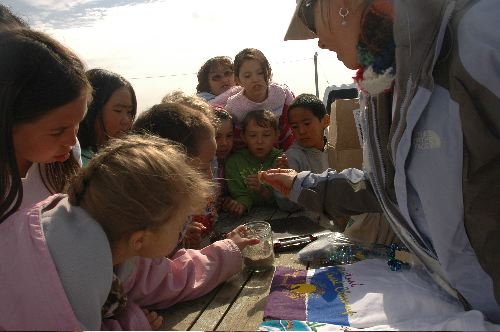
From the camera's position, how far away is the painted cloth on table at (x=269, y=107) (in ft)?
13.7

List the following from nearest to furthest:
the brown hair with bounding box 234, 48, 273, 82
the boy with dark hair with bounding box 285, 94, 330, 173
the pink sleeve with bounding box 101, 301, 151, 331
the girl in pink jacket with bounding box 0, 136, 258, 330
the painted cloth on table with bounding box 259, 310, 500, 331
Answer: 1. the girl in pink jacket with bounding box 0, 136, 258, 330
2. the painted cloth on table with bounding box 259, 310, 500, 331
3. the pink sleeve with bounding box 101, 301, 151, 331
4. the boy with dark hair with bounding box 285, 94, 330, 173
5. the brown hair with bounding box 234, 48, 273, 82

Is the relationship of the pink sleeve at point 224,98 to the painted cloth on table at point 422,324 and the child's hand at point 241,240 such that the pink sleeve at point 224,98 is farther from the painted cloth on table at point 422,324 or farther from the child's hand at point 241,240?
the painted cloth on table at point 422,324

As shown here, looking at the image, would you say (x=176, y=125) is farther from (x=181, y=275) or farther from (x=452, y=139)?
(x=452, y=139)

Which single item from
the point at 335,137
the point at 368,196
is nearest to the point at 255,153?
the point at 335,137

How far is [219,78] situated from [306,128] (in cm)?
176

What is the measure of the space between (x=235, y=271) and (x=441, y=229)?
0.81m

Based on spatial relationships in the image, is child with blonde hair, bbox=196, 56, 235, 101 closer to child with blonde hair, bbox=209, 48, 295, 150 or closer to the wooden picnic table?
child with blonde hair, bbox=209, 48, 295, 150

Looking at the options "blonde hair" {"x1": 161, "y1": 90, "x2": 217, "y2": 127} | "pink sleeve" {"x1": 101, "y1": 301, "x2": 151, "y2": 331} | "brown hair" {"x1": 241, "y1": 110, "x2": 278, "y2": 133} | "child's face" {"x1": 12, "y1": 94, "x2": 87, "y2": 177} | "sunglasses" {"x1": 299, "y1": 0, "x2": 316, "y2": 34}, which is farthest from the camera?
"brown hair" {"x1": 241, "y1": 110, "x2": 278, "y2": 133}

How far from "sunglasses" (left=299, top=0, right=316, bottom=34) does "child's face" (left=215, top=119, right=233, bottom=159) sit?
1653 millimetres

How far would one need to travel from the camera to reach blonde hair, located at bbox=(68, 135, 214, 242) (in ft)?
4.59

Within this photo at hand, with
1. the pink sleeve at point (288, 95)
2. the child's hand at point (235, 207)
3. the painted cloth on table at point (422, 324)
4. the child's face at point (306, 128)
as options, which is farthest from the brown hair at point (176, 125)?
the pink sleeve at point (288, 95)

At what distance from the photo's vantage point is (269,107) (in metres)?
4.36

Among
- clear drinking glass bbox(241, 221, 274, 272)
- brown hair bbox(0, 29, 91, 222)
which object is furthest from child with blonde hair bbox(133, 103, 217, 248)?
brown hair bbox(0, 29, 91, 222)

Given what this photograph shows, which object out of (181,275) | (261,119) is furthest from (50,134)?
(261,119)
